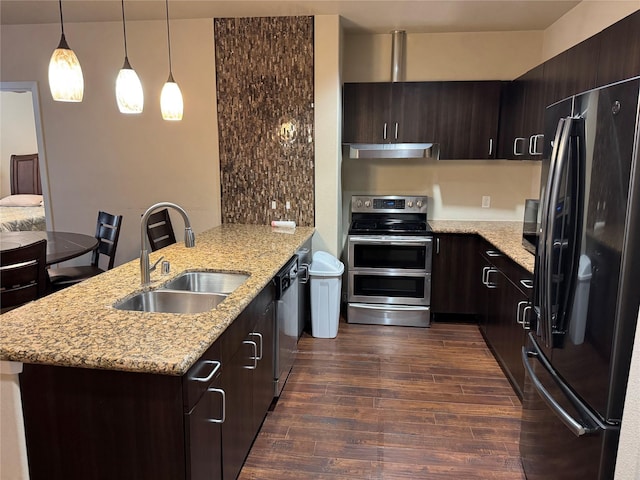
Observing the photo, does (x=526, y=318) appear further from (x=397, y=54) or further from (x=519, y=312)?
(x=397, y=54)

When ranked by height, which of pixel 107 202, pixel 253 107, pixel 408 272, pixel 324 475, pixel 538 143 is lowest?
pixel 324 475

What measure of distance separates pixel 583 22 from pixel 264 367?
3205 mm

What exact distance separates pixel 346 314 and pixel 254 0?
2710 millimetres

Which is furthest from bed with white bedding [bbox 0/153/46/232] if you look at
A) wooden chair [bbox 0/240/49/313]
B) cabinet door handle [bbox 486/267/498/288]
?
cabinet door handle [bbox 486/267/498/288]

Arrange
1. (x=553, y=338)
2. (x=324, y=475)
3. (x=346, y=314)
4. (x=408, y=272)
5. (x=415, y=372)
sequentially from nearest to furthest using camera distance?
(x=553, y=338) → (x=324, y=475) → (x=415, y=372) → (x=408, y=272) → (x=346, y=314)

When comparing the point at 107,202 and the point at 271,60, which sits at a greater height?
the point at 271,60

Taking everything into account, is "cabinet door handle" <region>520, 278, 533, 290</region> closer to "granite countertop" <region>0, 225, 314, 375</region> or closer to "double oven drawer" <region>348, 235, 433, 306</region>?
"double oven drawer" <region>348, 235, 433, 306</region>

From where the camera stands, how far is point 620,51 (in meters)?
2.11

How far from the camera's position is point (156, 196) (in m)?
4.04

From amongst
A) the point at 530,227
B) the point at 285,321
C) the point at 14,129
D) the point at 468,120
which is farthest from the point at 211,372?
the point at 14,129

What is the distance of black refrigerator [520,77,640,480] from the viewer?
4.41ft

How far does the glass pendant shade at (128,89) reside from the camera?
82.4 inches

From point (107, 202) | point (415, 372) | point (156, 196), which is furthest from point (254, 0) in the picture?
point (415, 372)

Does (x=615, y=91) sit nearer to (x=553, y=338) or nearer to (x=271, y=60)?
(x=553, y=338)
